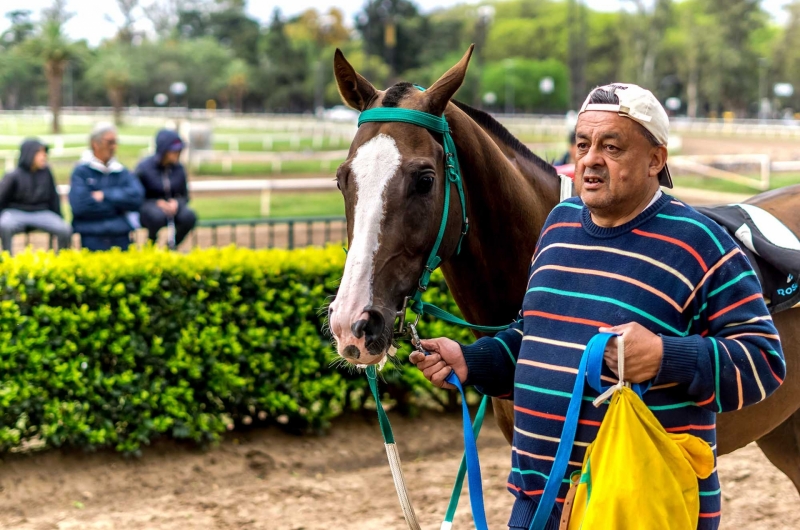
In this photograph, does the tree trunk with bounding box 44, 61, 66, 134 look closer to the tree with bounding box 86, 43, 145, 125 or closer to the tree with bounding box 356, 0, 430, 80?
the tree with bounding box 86, 43, 145, 125

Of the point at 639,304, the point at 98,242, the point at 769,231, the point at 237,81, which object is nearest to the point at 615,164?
the point at 639,304

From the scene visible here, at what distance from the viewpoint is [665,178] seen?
83.0 inches

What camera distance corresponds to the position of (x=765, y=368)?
188cm

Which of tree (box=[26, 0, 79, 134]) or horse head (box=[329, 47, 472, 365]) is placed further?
tree (box=[26, 0, 79, 134])

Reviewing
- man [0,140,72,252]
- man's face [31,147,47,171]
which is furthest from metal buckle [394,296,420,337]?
man's face [31,147,47,171]

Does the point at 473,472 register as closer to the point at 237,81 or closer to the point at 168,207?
the point at 168,207

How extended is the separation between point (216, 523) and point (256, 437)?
1.15 m

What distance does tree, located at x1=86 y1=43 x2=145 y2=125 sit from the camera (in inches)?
2153

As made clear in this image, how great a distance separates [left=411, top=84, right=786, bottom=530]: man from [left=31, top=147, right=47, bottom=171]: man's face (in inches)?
258

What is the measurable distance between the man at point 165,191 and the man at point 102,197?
278 mm

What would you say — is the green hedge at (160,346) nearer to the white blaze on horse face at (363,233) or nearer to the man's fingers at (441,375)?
the man's fingers at (441,375)

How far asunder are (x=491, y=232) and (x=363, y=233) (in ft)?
2.29

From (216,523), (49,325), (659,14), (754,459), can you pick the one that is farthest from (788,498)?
(659,14)

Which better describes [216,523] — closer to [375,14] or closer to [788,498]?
[788,498]
